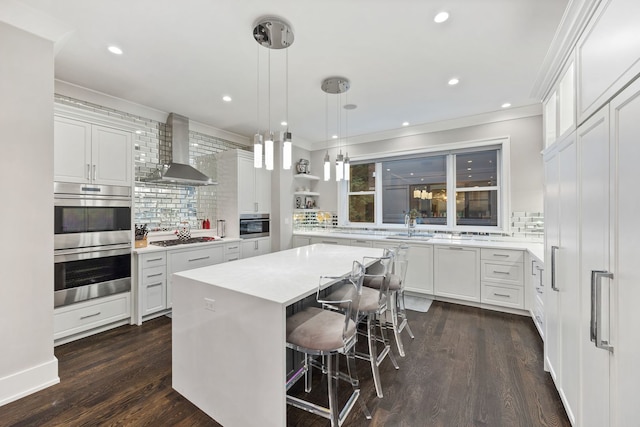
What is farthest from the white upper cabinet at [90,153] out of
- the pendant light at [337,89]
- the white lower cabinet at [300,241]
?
the white lower cabinet at [300,241]

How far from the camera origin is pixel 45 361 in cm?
212

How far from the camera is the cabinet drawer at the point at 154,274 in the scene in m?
3.26

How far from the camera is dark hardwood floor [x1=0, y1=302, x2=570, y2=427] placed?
1.76 meters

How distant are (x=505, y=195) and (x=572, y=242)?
2.73 metres

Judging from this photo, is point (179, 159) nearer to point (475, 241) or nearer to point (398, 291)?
point (398, 291)

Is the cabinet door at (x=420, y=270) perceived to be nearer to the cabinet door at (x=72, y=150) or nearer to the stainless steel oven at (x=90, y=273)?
the stainless steel oven at (x=90, y=273)

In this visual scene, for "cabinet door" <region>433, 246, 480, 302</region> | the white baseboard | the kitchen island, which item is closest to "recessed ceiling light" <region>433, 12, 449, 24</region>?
the kitchen island

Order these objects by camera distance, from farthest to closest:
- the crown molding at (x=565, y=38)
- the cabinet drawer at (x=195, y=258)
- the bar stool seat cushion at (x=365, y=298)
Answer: the cabinet drawer at (x=195, y=258)
the bar stool seat cushion at (x=365, y=298)
the crown molding at (x=565, y=38)

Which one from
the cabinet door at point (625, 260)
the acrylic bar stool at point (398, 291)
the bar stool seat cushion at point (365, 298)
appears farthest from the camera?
the acrylic bar stool at point (398, 291)

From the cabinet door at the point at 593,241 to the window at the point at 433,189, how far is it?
2.92 metres

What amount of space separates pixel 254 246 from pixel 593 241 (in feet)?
14.1

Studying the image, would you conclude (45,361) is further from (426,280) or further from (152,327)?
(426,280)

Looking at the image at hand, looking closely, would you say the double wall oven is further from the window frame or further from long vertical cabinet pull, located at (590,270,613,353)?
long vertical cabinet pull, located at (590,270,613,353)

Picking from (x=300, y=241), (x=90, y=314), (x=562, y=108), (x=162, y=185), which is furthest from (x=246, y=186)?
(x=562, y=108)
